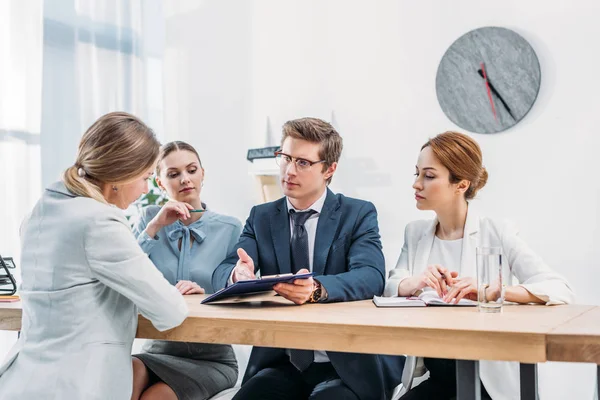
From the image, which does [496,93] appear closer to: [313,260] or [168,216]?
[313,260]

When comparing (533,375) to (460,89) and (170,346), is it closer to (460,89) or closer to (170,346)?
(170,346)

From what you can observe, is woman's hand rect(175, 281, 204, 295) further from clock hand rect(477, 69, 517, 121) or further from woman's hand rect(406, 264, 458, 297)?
clock hand rect(477, 69, 517, 121)

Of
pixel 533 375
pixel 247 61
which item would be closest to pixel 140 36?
pixel 247 61

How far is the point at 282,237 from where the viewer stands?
2125 mm

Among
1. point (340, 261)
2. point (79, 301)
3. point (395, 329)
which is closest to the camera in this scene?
point (395, 329)

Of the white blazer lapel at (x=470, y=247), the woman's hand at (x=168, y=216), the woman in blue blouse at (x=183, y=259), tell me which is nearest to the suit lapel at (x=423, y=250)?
the white blazer lapel at (x=470, y=247)

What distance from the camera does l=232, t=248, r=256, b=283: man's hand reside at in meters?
1.93

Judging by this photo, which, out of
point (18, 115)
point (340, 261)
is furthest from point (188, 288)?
point (18, 115)

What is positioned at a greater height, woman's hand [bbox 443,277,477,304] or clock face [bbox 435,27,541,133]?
clock face [bbox 435,27,541,133]

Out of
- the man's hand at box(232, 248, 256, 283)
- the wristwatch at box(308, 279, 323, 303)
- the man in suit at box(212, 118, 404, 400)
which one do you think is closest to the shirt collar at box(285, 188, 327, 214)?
the man in suit at box(212, 118, 404, 400)

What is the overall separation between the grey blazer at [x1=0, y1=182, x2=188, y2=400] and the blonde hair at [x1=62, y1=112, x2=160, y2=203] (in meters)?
0.09

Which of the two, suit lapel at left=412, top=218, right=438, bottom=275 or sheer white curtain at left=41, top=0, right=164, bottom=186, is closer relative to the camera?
suit lapel at left=412, top=218, right=438, bottom=275

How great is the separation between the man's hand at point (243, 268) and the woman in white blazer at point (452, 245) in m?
0.43

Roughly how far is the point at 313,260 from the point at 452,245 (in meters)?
0.49
